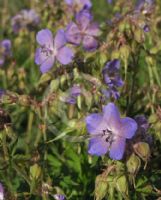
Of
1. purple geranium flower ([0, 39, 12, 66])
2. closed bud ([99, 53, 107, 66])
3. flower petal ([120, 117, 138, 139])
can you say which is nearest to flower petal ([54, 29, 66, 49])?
closed bud ([99, 53, 107, 66])

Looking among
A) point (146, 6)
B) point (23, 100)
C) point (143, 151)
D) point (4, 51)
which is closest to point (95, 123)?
point (143, 151)

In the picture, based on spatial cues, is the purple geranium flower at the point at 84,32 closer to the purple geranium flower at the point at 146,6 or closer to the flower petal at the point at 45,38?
the flower petal at the point at 45,38

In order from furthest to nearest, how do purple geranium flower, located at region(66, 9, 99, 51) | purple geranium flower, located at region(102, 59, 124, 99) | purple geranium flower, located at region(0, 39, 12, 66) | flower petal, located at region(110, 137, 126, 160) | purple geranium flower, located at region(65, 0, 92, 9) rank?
purple geranium flower, located at region(0, 39, 12, 66) < purple geranium flower, located at region(65, 0, 92, 9) < purple geranium flower, located at region(66, 9, 99, 51) < purple geranium flower, located at region(102, 59, 124, 99) < flower petal, located at region(110, 137, 126, 160)

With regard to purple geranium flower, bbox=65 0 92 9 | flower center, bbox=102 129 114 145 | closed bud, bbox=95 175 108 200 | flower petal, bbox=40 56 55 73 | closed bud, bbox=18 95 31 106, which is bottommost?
closed bud, bbox=95 175 108 200

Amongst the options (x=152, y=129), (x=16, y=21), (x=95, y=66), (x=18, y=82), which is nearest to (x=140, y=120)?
(x=152, y=129)

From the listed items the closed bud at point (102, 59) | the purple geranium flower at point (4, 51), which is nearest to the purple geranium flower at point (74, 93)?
the closed bud at point (102, 59)

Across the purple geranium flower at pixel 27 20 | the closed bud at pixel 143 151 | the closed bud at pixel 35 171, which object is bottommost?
the closed bud at pixel 35 171

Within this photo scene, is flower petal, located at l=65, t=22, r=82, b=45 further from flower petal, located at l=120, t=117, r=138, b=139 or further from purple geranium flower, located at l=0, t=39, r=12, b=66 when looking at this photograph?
purple geranium flower, located at l=0, t=39, r=12, b=66
